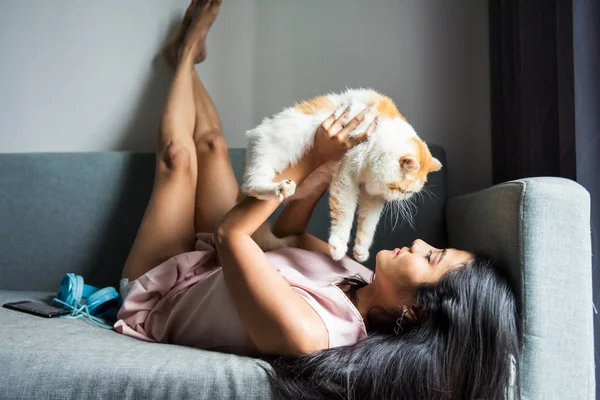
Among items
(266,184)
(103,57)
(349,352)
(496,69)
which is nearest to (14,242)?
(103,57)

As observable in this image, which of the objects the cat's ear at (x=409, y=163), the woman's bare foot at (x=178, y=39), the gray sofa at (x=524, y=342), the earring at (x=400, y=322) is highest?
the woman's bare foot at (x=178, y=39)

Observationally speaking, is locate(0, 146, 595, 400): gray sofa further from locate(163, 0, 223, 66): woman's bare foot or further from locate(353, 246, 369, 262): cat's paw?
locate(163, 0, 223, 66): woman's bare foot

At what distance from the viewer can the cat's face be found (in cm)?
99

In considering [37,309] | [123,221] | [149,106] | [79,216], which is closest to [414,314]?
[37,309]

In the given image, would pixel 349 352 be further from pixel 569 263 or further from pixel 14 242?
pixel 14 242

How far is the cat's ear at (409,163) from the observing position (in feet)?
3.17

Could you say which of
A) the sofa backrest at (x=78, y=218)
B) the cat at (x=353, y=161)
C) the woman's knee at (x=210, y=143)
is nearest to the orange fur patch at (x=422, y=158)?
the cat at (x=353, y=161)

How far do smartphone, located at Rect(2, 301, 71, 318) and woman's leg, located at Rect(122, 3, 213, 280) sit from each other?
0.62ft

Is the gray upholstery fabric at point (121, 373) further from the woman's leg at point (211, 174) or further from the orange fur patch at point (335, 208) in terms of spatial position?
the woman's leg at point (211, 174)

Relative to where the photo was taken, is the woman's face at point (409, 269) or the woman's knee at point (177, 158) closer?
the woman's face at point (409, 269)

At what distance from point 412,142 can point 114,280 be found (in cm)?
113

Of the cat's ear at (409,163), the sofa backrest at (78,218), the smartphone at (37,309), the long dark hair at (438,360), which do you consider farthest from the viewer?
the sofa backrest at (78,218)

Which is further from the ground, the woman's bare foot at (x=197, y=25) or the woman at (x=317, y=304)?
the woman's bare foot at (x=197, y=25)

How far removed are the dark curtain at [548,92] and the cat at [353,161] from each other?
312mm
